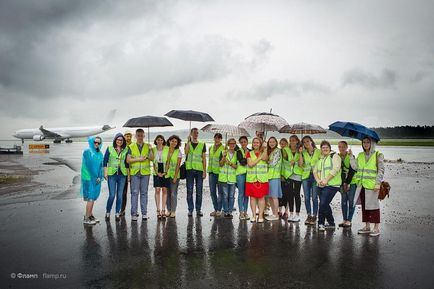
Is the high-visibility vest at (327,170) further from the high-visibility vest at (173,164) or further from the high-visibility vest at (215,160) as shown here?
the high-visibility vest at (173,164)

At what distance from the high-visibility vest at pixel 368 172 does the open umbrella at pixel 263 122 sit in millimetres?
1965

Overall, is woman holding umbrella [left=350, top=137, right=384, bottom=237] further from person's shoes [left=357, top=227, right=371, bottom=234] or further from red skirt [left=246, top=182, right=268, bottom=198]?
red skirt [left=246, top=182, right=268, bottom=198]

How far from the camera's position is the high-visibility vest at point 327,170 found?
6.65 m

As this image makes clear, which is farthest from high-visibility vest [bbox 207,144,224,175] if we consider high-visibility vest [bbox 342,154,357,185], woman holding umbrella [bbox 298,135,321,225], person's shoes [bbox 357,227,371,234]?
person's shoes [bbox 357,227,371,234]

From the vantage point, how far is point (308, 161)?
23.9ft

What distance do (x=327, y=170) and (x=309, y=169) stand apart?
A: 2.01 feet

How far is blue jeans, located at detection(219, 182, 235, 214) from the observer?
25.3 feet

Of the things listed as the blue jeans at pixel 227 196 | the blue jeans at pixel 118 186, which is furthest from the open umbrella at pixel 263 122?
the blue jeans at pixel 118 186

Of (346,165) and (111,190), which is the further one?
(111,190)

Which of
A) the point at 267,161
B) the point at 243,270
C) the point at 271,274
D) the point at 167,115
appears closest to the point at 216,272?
A: the point at 243,270

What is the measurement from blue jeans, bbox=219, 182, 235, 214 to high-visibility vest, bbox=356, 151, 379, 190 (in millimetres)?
2905

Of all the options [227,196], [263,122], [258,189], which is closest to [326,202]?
[258,189]

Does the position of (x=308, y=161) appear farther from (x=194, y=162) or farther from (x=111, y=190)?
(x=111, y=190)

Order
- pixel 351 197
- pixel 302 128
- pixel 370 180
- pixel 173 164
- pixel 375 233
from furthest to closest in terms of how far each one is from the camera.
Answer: pixel 173 164
pixel 302 128
pixel 351 197
pixel 370 180
pixel 375 233
